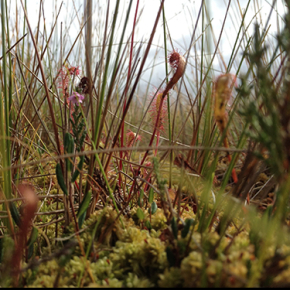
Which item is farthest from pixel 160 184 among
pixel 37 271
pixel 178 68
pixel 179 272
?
pixel 178 68

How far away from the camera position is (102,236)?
0.80 metres

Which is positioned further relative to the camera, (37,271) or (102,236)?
(102,236)

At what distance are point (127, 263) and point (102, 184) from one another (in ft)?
1.13

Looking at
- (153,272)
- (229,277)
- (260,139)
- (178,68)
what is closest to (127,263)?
(153,272)

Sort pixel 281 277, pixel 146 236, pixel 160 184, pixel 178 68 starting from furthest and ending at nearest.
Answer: pixel 178 68
pixel 146 236
pixel 160 184
pixel 281 277

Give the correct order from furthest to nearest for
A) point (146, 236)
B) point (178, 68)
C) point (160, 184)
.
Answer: point (178, 68)
point (146, 236)
point (160, 184)

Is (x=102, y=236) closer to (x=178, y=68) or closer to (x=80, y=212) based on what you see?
(x=80, y=212)

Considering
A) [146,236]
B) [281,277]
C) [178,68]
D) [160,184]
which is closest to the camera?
[281,277]

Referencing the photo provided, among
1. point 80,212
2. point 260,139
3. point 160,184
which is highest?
point 260,139

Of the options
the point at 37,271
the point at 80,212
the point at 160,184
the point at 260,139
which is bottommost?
the point at 37,271

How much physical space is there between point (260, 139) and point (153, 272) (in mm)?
413

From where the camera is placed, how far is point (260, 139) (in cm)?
49

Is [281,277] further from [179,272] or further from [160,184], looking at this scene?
[160,184]

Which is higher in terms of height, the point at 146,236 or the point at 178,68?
the point at 178,68
